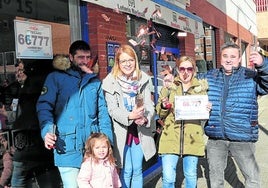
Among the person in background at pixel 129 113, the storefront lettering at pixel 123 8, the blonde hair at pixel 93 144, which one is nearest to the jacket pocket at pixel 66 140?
the blonde hair at pixel 93 144

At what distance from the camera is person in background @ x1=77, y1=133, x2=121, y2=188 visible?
325cm

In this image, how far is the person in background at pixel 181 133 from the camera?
13.1 feet

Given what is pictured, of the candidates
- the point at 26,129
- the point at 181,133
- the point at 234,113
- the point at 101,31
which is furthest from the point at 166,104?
the point at 101,31

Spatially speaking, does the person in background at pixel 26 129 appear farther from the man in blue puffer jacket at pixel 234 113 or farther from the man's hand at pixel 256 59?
the man's hand at pixel 256 59

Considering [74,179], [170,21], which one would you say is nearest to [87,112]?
[74,179]

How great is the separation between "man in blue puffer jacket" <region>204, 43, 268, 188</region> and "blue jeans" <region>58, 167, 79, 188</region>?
4.46 feet

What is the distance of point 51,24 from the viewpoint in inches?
168

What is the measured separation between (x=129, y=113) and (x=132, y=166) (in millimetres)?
575

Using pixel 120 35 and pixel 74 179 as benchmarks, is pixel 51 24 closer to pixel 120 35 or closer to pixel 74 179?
pixel 120 35

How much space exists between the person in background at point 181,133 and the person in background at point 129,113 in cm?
25

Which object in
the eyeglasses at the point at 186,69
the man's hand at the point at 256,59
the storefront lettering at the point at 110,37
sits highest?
the storefront lettering at the point at 110,37

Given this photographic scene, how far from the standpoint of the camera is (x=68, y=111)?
131 inches

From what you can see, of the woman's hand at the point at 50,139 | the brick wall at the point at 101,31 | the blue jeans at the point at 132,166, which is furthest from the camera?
the brick wall at the point at 101,31

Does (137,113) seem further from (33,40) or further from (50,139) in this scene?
(33,40)
